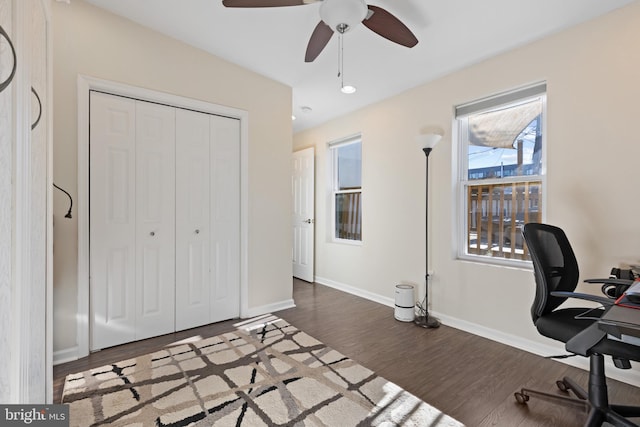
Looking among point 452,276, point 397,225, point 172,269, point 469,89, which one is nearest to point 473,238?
point 452,276

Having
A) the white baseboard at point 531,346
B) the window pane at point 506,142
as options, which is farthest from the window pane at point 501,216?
the white baseboard at point 531,346

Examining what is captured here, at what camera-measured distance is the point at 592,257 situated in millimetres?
2148

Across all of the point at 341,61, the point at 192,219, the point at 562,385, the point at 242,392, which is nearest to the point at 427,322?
the point at 562,385

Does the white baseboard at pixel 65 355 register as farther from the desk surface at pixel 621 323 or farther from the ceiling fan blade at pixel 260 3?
the desk surface at pixel 621 323

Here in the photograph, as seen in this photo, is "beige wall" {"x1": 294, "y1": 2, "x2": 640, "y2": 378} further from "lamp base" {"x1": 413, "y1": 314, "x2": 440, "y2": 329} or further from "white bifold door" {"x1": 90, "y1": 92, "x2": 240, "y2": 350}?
"white bifold door" {"x1": 90, "y1": 92, "x2": 240, "y2": 350}

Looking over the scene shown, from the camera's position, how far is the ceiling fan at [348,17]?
1674 mm

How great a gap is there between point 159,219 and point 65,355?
120 cm

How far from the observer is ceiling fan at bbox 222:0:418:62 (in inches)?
65.9

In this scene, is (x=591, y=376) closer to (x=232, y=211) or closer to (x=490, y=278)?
(x=490, y=278)

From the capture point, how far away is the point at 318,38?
2.06 m

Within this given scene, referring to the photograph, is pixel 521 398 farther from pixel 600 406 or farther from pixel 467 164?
pixel 467 164

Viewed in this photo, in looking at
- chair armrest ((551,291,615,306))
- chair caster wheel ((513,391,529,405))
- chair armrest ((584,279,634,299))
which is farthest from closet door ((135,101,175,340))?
chair armrest ((584,279,634,299))

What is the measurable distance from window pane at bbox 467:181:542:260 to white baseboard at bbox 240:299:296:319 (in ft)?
6.74

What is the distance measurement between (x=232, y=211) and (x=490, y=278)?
2.58 meters
